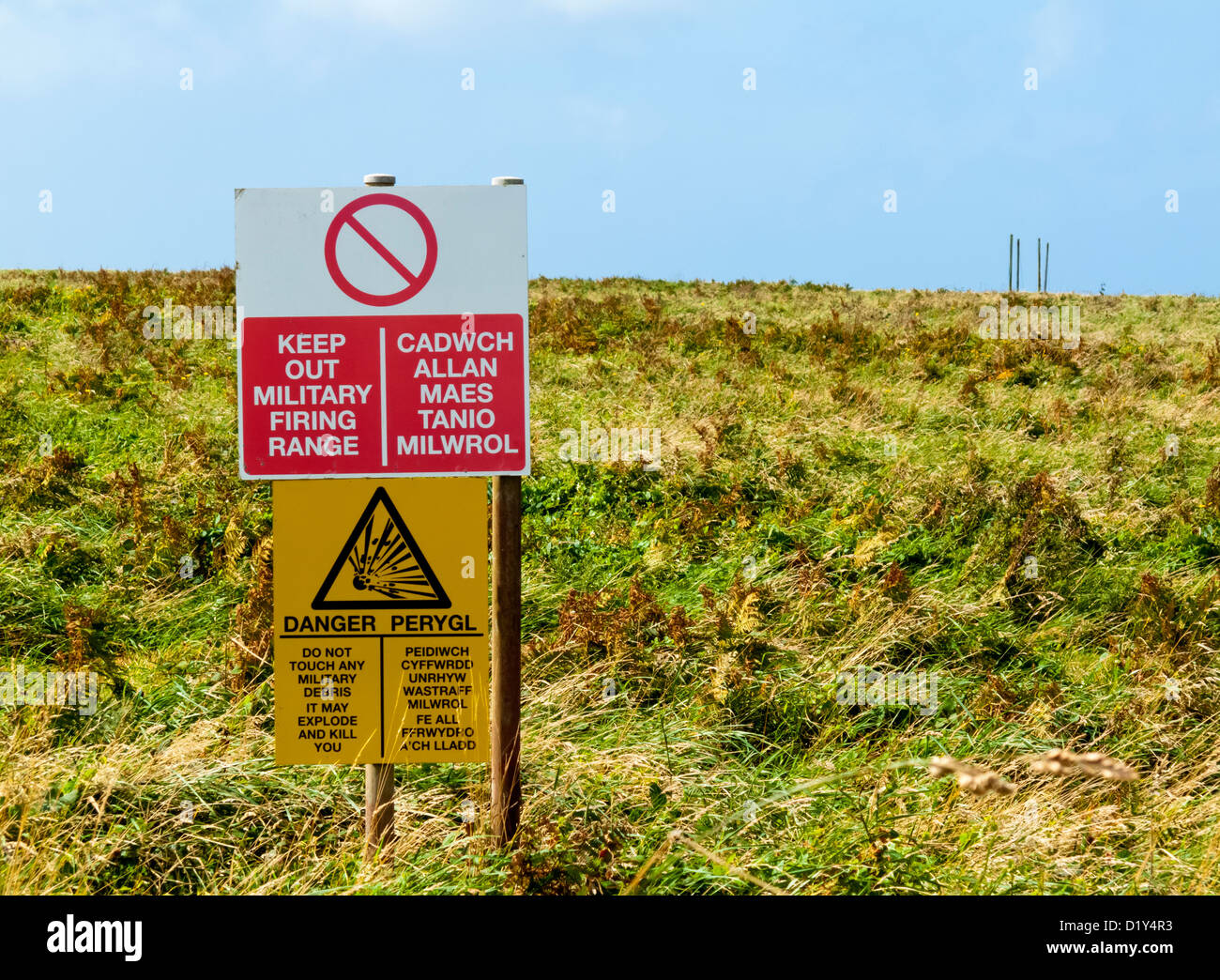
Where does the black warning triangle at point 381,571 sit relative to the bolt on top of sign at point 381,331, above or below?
below

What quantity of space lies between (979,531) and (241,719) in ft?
17.2

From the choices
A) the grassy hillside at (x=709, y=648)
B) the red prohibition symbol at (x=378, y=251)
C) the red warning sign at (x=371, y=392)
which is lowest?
the grassy hillside at (x=709, y=648)

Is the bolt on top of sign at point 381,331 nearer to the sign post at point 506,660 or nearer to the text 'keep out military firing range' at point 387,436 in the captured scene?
the text 'keep out military firing range' at point 387,436

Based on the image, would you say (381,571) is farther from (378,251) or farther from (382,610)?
(378,251)

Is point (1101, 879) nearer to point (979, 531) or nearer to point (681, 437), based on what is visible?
point (979, 531)

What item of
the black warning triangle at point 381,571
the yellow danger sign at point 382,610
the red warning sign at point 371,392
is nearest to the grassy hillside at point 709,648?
the yellow danger sign at point 382,610

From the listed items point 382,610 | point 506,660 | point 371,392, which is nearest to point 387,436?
point 371,392

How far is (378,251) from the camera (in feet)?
11.1

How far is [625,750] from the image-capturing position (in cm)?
411

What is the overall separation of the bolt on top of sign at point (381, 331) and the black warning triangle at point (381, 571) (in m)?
0.19

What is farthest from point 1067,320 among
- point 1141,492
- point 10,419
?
point 10,419

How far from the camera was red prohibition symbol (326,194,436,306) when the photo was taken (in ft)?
11.1

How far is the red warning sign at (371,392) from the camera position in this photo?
3383 mm

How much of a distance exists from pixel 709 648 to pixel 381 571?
7.71ft
